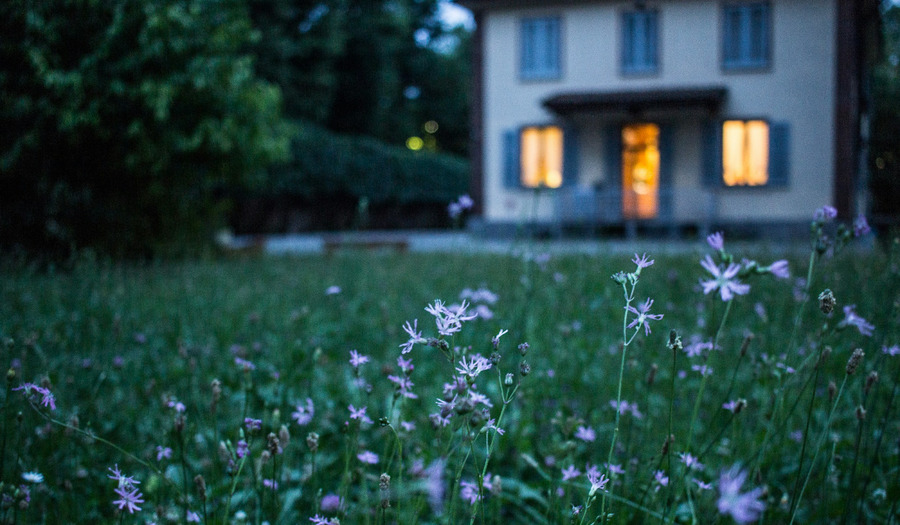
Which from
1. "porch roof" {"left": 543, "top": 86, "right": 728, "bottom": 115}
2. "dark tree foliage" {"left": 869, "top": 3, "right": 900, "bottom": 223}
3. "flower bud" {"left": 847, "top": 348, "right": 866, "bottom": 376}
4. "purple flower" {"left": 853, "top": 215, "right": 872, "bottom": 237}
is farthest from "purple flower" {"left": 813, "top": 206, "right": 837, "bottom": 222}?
"dark tree foliage" {"left": 869, "top": 3, "right": 900, "bottom": 223}

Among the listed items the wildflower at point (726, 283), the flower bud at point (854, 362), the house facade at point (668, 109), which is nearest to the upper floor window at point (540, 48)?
the house facade at point (668, 109)

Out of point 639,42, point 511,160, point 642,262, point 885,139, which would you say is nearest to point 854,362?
point 642,262

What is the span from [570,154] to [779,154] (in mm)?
3922

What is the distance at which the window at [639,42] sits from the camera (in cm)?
1383

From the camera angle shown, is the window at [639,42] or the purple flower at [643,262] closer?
the purple flower at [643,262]

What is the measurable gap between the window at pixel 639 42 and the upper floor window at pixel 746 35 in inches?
51.6

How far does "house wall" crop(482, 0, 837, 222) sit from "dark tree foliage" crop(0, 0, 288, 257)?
6325mm

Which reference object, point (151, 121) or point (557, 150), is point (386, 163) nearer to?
point (557, 150)

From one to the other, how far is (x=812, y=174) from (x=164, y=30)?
11.3 m

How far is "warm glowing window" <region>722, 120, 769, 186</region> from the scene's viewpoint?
528 inches

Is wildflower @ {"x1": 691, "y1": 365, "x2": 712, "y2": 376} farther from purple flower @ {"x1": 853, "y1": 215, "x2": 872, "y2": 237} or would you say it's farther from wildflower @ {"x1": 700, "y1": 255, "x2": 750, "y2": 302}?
purple flower @ {"x1": 853, "y1": 215, "x2": 872, "y2": 237}

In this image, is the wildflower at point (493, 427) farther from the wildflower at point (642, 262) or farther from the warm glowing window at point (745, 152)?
the warm glowing window at point (745, 152)

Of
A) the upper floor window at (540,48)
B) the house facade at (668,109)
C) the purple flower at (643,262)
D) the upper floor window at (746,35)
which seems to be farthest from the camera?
the upper floor window at (540,48)

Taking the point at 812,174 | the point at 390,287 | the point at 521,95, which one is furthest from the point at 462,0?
the point at 390,287
